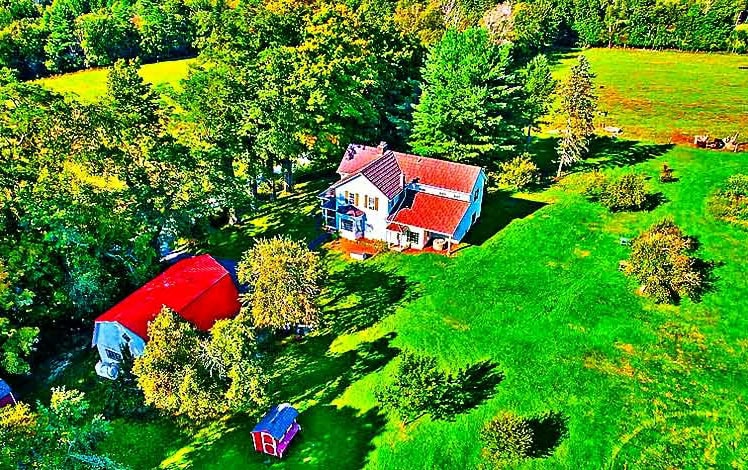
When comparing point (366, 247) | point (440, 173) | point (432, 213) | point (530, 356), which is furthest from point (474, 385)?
point (440, 173)

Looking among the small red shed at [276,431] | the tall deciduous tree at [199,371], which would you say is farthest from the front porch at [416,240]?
the small red shed at [276,431]

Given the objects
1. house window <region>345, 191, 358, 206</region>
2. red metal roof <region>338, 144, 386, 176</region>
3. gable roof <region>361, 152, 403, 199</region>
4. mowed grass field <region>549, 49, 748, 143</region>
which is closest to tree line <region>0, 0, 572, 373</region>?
red metal roof <region>338, 144, 386, 176</region>

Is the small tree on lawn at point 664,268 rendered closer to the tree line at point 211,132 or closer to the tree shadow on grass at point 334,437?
the tree line at point 211,132

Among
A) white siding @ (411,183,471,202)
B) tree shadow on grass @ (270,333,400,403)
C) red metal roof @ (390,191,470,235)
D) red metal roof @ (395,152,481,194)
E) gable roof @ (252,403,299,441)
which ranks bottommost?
tree shadow on grass @ (270,333,400,403)

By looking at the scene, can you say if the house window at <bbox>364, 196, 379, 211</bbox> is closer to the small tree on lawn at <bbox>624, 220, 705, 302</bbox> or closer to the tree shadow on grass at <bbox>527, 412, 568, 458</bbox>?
the small tree on lawn at <bbox>624, 220, 705, 302</bbox>

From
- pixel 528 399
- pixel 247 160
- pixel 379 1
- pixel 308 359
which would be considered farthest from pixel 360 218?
pixel 379 1

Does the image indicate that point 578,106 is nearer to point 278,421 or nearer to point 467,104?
point 467,104
